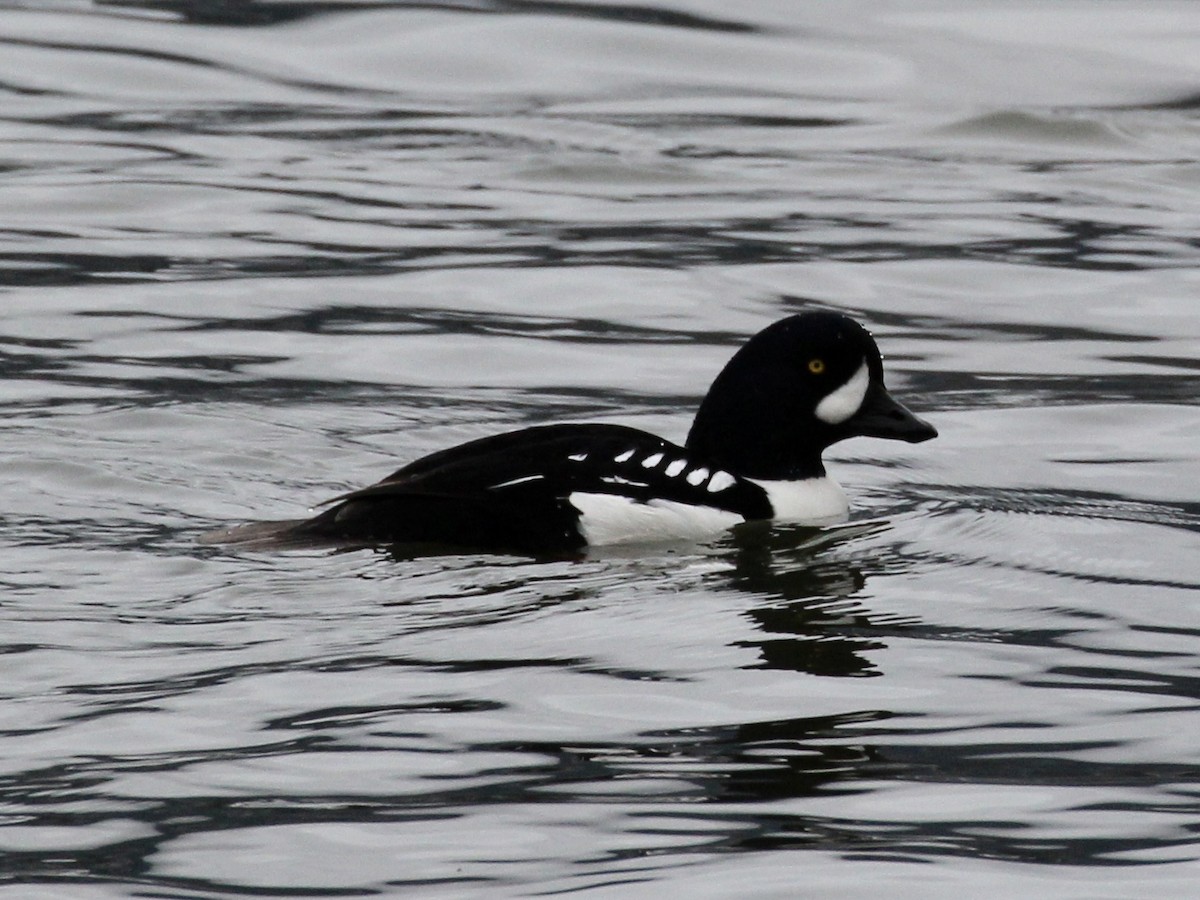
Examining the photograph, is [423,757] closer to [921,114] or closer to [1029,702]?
[1029,702]

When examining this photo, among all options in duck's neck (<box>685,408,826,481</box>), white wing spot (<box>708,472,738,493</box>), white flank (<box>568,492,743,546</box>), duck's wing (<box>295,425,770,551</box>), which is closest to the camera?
duck's wing (<box>295,425,770,551</box>)

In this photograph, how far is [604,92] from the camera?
1773cm

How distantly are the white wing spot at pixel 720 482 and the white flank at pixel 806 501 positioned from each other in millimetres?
158

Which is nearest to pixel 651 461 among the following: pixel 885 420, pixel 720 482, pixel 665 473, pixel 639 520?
pixel 665 473

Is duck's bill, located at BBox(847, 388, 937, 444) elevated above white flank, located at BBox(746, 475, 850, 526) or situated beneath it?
elevated above

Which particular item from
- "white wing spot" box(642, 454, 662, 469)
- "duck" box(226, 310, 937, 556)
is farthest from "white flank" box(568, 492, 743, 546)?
"white wing spot" box(642, 454, 662, 469)

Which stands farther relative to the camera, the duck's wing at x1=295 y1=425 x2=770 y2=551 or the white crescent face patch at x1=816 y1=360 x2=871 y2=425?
the white crescent face patch at x1=816 y1=360 x2=871 y2=425

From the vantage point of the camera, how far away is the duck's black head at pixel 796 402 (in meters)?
8.10

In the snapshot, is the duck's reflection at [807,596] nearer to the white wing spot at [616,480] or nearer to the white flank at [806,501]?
the white flank at [806,501]

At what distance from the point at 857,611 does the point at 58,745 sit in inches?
104

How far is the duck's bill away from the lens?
8195 mm

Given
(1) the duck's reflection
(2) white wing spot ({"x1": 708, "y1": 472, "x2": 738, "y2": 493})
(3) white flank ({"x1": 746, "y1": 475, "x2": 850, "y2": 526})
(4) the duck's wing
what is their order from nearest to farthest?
(1) the duck's reflection < (4) the duck's wing < (2) white wing spot ({"x1": 708, "y1": 472, "x2": 738, "y2": 493}) < (3) white flank ({"x1": 746, "y1": 475, "x2": 850, "y2": 526})

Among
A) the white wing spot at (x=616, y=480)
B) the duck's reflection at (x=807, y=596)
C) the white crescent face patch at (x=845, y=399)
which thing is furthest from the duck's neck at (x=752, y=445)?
the white wing spot at (x=616, y=480)

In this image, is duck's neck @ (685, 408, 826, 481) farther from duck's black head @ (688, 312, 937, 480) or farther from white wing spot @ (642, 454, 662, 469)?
white wing spot @ (642, 454, 662, 469)
